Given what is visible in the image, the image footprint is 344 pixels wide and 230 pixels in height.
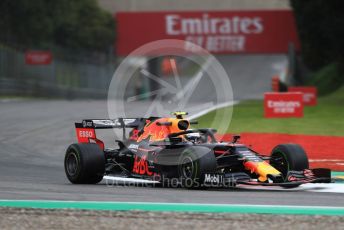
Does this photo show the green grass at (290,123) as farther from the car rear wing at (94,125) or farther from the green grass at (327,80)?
the green grass at (327,80)

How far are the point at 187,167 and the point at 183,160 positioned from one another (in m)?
0.13

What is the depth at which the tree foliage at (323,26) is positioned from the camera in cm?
4503

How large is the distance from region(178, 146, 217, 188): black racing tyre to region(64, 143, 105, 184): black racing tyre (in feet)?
5.26

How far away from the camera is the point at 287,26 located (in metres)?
59.1

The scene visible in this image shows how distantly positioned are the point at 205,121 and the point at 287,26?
31076 mm

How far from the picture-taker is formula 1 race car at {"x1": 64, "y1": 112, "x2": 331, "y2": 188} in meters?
13.7

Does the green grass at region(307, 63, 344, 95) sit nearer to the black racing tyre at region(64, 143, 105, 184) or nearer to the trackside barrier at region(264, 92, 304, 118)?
the trackside barrier at region(264, 92, 304, 118)

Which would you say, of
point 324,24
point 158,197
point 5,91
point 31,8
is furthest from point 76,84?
point 158,197

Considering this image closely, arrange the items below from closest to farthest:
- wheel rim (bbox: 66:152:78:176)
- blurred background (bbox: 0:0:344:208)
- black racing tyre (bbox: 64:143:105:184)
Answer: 1. black racing tyre (bbox: 64:143:105:184)
2. wheel rim (bbox: 66:152:78:176)
3. blurred background (bbox: 0:0:344:208)

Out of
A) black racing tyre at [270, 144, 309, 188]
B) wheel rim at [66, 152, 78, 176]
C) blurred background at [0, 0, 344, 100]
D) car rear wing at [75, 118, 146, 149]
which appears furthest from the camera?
blurred background at [0, 0, 344, 100]

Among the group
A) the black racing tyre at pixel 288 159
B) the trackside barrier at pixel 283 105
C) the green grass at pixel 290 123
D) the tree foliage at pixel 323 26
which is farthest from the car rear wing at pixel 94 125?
the tree foliage at pixel 323 26

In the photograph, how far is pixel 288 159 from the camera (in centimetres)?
1434

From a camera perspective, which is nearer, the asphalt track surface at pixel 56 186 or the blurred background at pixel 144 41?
the asphalt track surface at pixel 56 186

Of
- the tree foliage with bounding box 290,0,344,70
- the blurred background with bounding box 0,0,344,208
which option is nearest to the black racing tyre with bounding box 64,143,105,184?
the blurred background with bounding box 0,0,344,208
